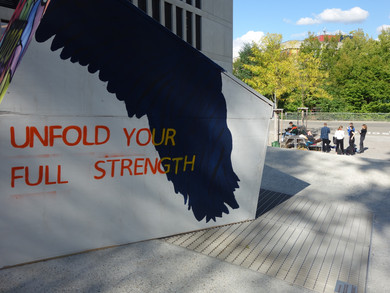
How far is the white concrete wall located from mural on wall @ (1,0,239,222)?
8.7 inches

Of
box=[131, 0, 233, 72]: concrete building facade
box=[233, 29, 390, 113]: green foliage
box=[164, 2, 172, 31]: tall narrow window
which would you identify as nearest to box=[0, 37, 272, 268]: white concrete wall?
box=[131, 0, 233, 72]: concrete building facade

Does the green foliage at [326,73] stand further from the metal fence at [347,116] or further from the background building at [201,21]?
the background building at [201,21]

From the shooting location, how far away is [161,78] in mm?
5359

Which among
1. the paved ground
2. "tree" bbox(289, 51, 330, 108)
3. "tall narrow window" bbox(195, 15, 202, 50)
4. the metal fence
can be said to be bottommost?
the paved ground

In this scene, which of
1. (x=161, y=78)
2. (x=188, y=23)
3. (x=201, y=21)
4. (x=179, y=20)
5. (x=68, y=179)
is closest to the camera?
(x=68, y=179)

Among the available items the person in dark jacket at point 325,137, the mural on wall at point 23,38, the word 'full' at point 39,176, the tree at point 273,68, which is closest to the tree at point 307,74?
the tree at point 273,68

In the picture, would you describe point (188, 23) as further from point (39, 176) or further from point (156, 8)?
point (39, 176)

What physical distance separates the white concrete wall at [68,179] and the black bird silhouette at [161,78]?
0.23 meters

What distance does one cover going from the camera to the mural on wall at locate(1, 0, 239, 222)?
4.62 m

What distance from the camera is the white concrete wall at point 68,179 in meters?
4.39

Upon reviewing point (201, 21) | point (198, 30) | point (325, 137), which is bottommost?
point (325, 137)

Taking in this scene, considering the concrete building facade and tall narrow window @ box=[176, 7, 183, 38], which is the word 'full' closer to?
the concrete building facade

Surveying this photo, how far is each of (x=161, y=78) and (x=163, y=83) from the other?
0.31 ft

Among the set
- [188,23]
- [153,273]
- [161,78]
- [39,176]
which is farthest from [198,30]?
[153,273]
